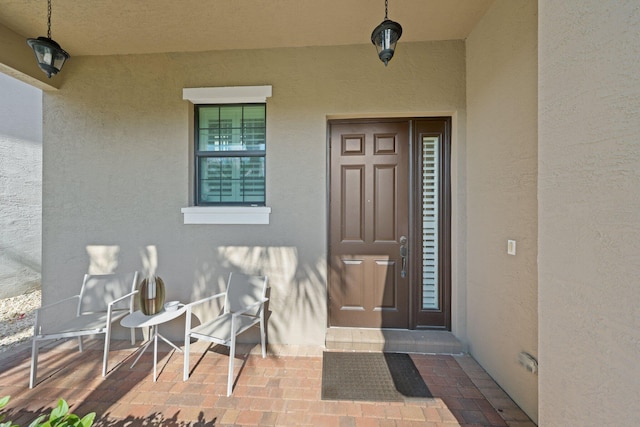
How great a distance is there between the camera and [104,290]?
107 inches

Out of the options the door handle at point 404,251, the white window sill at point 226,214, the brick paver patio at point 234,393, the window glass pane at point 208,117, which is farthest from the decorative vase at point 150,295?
the door handle at point 404,251

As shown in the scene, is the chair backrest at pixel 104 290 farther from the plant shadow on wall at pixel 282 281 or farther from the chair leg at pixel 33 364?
the plant shadow on wall at pixel 282 281

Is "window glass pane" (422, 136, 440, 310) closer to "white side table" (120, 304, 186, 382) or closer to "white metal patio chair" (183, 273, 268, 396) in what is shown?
"white metal patio chair" (183, 273, 268, 396)

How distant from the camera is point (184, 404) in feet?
6.48

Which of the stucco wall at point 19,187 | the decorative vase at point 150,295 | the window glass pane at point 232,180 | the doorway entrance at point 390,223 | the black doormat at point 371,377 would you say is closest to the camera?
the black doormat at point 371,377

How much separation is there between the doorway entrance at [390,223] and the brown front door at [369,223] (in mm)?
11

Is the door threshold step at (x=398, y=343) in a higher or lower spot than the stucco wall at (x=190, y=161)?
lower

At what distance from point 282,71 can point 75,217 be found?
9.64 ft

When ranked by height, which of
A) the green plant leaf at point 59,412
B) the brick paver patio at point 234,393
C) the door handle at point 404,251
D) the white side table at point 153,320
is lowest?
the brick paver patio at point 234,393

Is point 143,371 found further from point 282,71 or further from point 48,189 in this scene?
point 282,71

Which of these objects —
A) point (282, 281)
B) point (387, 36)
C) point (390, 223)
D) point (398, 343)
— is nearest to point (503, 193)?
point (390, 223)

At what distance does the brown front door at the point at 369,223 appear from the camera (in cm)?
289

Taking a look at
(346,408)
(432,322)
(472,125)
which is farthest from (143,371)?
(472,125)

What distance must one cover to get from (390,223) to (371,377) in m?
1.54
